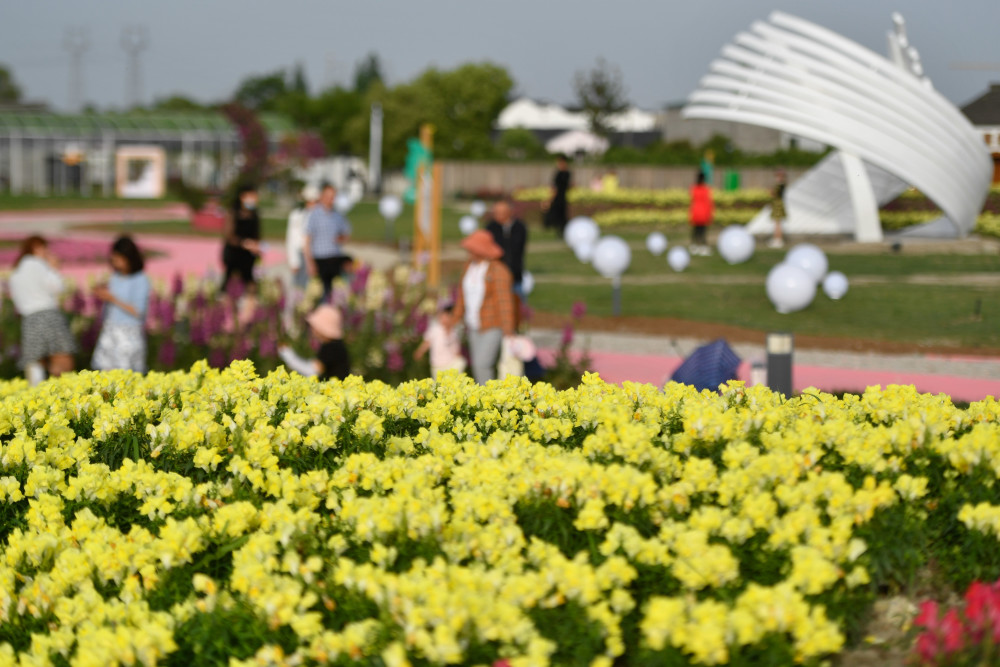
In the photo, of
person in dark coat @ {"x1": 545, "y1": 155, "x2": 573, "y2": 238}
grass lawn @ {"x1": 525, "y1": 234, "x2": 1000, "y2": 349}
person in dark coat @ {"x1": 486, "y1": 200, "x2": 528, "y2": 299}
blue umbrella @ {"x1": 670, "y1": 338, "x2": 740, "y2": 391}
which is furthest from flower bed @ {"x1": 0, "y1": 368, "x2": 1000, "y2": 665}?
person in dark coat @ {"x1": 545, "y1": 155, "x2": 573, "y2": 238}

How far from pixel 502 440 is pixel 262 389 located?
1545mm

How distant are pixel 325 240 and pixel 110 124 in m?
52.5

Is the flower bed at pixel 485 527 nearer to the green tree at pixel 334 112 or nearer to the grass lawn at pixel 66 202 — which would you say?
the grass lawn at pixel 66 202

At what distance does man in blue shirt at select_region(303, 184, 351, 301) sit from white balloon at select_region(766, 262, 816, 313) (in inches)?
205

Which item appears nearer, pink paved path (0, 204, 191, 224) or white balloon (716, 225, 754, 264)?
white balloon (716, 225, 754, 264)

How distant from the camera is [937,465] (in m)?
4.42

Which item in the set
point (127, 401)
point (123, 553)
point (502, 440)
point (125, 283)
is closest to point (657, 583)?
point (502, 440)

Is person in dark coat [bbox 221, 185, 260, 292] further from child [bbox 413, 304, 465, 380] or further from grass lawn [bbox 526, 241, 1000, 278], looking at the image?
grass lawn [bbox 526, 241, 1000, 278]

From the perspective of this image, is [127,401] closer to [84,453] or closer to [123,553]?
[84,453]

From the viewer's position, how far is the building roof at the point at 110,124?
200 feet

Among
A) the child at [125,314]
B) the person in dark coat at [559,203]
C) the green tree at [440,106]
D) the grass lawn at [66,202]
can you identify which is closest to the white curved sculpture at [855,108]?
the person in dark coat at [559,203]

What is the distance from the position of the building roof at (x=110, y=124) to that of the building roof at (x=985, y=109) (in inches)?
1654

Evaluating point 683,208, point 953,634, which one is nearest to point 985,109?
point 683,208

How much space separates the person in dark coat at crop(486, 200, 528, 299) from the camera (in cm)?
1159
